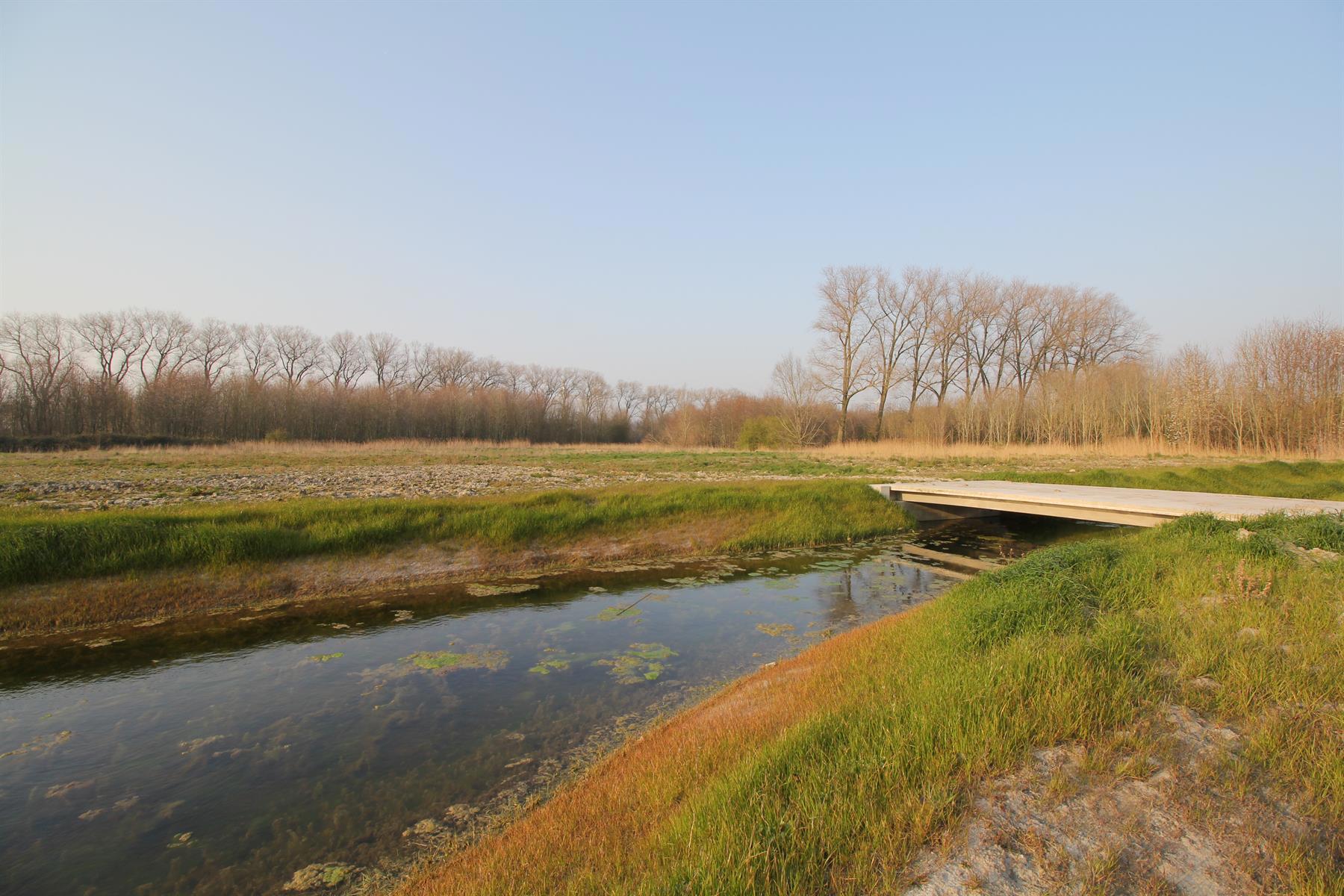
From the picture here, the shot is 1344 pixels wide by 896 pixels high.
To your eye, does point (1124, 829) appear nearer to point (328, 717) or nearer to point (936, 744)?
point (936, 744)

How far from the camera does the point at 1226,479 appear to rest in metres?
20.1

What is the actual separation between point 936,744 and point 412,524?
35.4 ft

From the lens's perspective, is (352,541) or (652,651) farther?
(352,541)

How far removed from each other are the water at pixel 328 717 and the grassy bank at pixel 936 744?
3.23 ft

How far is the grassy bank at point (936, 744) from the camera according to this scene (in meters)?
2.72

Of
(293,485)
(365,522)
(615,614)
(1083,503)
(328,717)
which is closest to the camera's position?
(328,717)

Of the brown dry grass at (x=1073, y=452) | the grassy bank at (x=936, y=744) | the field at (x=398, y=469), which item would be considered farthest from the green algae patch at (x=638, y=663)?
the brown dry grass at (x=1073, y=452)

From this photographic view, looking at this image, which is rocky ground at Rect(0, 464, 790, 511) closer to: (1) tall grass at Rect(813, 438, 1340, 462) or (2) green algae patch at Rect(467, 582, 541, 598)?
(2) green algae patch at Rect(467, 582, 541, 598)

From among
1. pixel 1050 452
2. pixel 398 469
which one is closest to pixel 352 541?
pixel 398 469

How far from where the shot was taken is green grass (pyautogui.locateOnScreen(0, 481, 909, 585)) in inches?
356

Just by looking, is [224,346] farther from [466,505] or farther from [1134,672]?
[1134,672]

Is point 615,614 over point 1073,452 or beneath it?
beneath

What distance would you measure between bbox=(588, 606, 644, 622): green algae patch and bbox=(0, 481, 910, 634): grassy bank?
9.19 feet

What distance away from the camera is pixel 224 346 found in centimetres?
5962
